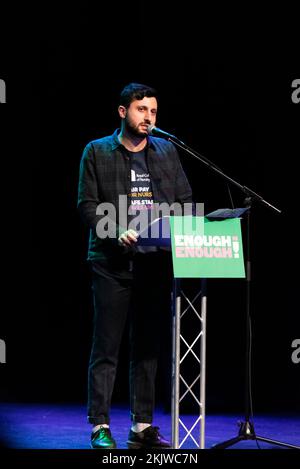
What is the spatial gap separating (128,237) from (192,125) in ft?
6.26

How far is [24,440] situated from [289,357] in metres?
1.94

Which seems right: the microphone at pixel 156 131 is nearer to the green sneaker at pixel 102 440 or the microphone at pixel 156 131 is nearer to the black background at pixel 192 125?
the green sneaker at pixel 102 440

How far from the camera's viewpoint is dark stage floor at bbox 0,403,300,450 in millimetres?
3742

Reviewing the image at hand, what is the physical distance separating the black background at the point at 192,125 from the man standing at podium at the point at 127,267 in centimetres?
134

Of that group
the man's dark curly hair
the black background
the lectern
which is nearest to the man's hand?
the lectern

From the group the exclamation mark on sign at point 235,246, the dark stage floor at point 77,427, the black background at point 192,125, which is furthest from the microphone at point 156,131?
the black background at point 192,125

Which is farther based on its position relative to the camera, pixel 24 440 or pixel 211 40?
pixel 211 40

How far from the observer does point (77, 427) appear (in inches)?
165

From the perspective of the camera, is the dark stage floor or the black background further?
the black background

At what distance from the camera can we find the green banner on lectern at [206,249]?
318cm

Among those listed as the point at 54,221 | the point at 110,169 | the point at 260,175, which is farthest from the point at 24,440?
the point at 260,175

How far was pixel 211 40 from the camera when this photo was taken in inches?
196

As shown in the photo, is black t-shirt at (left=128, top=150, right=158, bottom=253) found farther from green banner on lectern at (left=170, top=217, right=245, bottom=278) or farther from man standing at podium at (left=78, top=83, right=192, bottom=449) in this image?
green banner on lectern at (left=170, top=217, right=245, bottom=278)
